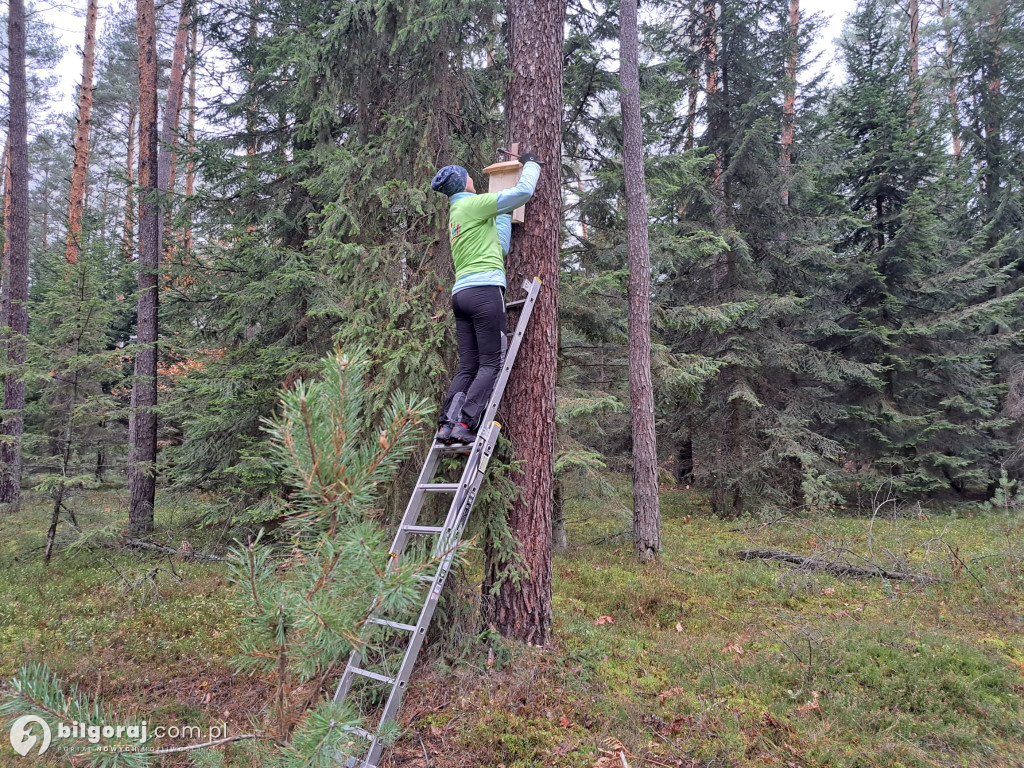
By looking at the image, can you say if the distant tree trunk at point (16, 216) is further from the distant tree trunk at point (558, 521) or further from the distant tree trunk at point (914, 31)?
the distant tree trunk at point (914, 31)

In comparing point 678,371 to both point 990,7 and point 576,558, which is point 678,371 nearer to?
point 576,558

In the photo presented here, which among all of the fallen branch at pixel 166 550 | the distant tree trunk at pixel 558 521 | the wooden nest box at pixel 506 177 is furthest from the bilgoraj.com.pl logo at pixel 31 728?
the distant tree trunk at pixel 558 521

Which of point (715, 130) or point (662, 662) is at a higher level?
point (715, 130)

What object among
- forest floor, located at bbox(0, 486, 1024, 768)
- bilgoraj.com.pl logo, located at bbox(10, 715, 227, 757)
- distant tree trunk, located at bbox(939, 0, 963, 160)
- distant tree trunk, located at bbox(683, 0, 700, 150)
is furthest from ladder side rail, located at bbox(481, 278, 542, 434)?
distant tree trunk, located at bbox(939, 0, 963, 160)

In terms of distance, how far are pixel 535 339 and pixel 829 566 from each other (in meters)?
6.37

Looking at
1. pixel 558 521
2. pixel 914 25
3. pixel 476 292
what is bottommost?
pixel 558 521

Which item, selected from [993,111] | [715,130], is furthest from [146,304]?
[993,111]

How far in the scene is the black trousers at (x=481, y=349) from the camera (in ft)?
14.1

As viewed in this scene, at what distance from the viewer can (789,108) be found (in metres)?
16.9

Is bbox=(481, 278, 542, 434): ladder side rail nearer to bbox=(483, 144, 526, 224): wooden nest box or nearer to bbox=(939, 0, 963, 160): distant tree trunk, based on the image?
bbox=(483, 144, 526, 224): wooden nest box

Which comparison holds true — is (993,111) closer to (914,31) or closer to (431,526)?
(914,31)

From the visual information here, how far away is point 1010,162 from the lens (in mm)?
16688

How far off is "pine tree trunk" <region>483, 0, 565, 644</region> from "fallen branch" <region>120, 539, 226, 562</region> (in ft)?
19.8

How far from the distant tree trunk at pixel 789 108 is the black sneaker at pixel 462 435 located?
12.9 meters
